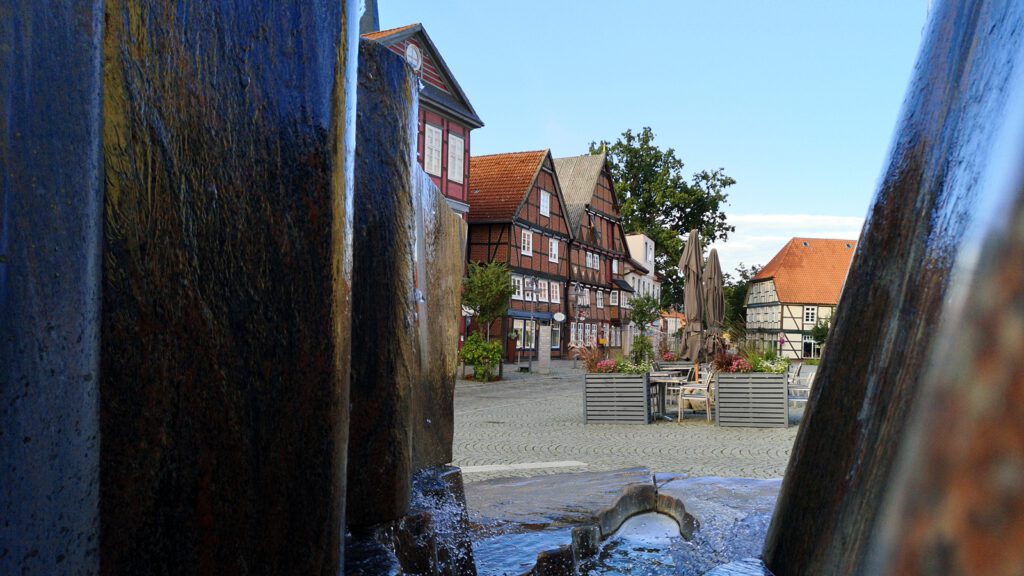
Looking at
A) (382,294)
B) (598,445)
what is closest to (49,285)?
(382,294)

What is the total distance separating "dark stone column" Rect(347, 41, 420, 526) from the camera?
99.1 inches

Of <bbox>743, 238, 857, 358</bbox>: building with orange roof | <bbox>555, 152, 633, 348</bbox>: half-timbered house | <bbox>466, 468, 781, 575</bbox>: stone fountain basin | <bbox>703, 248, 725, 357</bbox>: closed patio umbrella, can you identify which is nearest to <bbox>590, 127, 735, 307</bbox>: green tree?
<bbox>555, 152, 633, 348</bbox>: half-timbered house

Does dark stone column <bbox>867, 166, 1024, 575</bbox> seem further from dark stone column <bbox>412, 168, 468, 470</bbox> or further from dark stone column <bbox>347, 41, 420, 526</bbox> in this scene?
dark stone column <bbox>412, 168, 468, 470</bbox>

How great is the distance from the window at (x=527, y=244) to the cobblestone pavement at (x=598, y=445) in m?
18.5

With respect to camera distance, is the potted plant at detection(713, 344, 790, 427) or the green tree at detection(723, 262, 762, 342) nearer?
the potted plant at detection(713, 344, 790, 427)

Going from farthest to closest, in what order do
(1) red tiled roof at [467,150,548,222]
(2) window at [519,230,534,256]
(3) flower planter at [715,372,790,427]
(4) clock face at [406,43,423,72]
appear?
(2) window at [519,230,534,256], (1) red tiled roof at [467,150,548,222], (4) clock face at [406,43,423,72], (3) flower planter at [715,372,790,427]

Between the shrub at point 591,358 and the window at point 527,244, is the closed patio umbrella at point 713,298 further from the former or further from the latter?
the window at point 527,244

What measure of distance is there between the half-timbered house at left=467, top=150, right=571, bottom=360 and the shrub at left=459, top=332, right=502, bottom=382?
27.0 ft

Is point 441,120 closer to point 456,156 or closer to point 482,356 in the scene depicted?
point 456,156

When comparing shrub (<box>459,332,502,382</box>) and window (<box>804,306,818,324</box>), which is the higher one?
window (<box>804,306,818,324</box>)

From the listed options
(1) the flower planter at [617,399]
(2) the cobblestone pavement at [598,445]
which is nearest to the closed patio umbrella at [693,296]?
(2) the cobblestone pavement at [598,445]

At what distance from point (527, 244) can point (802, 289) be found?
3090 cm

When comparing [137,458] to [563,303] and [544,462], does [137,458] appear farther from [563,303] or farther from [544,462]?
[563,303]

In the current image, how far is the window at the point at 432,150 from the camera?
79.8 ft
